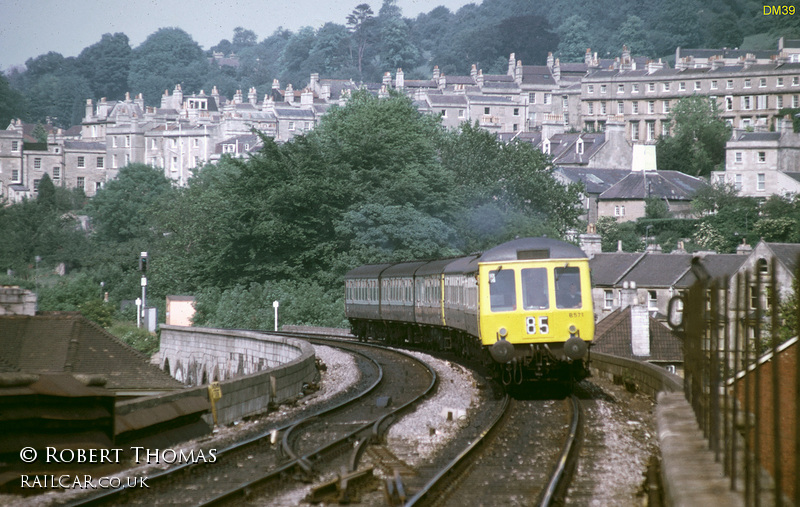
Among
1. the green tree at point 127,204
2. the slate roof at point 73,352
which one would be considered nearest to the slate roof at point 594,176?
the green tree at point 127,204

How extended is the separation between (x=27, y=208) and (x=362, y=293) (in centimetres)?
7019

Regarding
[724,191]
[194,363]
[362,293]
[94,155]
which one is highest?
[94,155]

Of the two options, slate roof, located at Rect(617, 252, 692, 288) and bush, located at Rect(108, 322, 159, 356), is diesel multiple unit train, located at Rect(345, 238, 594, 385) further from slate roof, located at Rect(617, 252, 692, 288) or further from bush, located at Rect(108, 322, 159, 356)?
slate roof, located at Rect(617, 252, 692, 288)

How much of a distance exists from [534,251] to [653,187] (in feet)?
239

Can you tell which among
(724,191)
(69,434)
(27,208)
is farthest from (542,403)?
(27,208)

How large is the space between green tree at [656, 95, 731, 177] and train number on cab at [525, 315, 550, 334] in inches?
3390

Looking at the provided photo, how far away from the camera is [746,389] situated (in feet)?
22.1

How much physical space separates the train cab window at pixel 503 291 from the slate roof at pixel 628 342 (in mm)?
21529

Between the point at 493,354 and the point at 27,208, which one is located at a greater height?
the point at 27,208

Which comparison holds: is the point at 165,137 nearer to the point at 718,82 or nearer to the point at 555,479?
the point at 718,82

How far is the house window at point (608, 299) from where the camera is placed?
60481 mm

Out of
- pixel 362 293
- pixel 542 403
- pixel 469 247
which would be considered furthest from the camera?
pixel 469 247

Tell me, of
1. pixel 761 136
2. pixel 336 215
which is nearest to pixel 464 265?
pixel 336 215

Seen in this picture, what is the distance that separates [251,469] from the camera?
12.6 m
